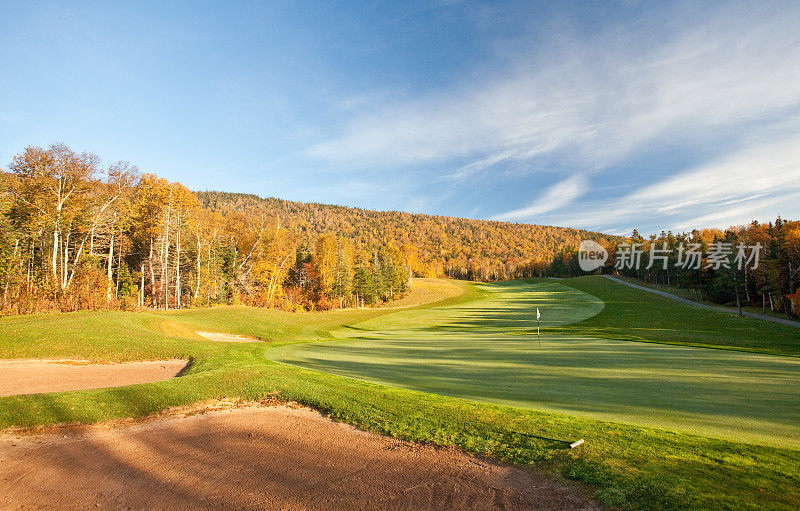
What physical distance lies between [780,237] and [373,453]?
Result: 69.9m

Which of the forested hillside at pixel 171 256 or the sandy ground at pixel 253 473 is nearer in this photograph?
the sandy ground at pixel 253 473

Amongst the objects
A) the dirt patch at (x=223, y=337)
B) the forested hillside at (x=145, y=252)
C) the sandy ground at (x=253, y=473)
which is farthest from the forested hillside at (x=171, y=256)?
the sandy ground at (x=253, y=473)

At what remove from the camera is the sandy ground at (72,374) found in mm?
12758

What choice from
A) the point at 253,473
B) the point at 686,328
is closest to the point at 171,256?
the point at 253,473

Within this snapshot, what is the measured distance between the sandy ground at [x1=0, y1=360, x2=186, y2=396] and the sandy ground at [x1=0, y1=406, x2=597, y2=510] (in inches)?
251

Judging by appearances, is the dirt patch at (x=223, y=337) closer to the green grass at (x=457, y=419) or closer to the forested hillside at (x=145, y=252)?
the green grass at (x=457, y=419)

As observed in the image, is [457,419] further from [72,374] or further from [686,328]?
[686,328]

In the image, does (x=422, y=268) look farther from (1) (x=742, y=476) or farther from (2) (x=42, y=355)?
(1) (x=742, y=476)

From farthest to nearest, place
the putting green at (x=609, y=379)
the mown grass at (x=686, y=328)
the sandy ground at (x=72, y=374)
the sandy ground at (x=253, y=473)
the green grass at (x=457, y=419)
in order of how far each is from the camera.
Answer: the mown grass at (x=686, y=328) < the sandy ground at (x=72, y=374) < the putting green at (x=609, y=379) < the sandy ground at (x=253, y=473) < the green grass at (x=457, y=419)

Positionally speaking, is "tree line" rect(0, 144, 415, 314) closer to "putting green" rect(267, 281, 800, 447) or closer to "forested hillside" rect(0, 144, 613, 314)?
"forested hillside" rect(0, 144, 613, 314)

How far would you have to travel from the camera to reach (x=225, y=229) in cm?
6131

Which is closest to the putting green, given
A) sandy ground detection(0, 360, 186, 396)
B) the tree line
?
sandy ground detection(0, 360, 186, 396)

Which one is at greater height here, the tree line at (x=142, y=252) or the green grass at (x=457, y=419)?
the tree line at (x=142, y=252)

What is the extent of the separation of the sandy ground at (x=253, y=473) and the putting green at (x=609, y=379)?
3.73 metres
